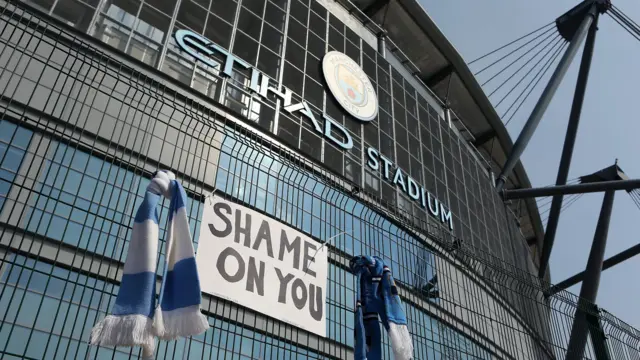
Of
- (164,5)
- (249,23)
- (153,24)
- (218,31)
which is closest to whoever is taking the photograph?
(153,24)

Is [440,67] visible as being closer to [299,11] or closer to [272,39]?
[299,11]

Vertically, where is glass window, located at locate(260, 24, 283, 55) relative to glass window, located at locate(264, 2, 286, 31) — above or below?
below

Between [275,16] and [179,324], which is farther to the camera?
[275,16]

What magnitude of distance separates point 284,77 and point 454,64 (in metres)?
11.2

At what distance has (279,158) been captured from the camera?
5.76m

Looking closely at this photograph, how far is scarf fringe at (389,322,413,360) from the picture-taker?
5168mm

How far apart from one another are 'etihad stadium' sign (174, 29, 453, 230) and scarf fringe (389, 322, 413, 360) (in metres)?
10.2

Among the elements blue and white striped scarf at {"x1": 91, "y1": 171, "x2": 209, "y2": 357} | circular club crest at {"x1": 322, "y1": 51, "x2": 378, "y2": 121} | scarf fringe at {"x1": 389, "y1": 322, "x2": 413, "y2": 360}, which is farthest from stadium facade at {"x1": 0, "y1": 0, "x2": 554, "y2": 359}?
blue and white striped scarf at {"x1": 91, "y1": 171, "x2": 209, "y2": 357}

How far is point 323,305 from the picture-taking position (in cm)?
589

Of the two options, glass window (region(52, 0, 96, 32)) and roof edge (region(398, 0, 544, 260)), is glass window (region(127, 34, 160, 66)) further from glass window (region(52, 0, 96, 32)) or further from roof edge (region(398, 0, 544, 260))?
roof edge (region(398, 0, 544, 260))

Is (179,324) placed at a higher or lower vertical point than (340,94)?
lower

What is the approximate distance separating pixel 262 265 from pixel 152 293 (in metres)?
1.93

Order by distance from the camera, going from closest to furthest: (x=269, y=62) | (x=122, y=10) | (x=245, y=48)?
(x=122, y=10), (x=245, y=48), (x=269, y=62)

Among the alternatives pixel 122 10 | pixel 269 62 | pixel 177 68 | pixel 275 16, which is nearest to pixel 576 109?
pixel 275 16
